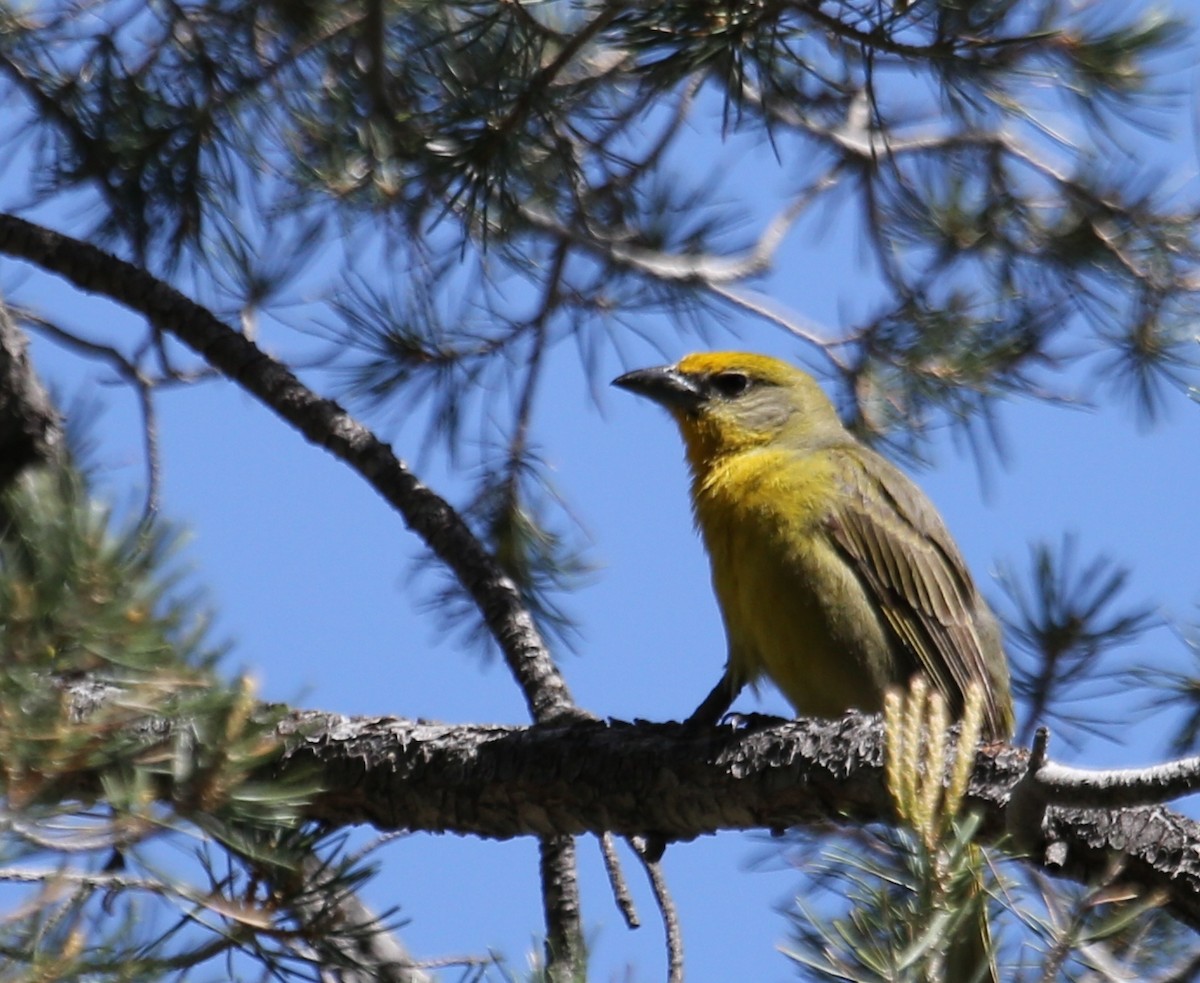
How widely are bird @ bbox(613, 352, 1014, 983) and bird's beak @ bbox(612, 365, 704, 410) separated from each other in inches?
1.1

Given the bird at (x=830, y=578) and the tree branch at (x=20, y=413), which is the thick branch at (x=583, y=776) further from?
the tree branch at (x=20, y=413)

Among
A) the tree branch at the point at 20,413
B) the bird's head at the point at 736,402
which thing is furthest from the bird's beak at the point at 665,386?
the tree branch at the point at 20,413

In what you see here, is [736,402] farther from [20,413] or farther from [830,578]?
[20,413]

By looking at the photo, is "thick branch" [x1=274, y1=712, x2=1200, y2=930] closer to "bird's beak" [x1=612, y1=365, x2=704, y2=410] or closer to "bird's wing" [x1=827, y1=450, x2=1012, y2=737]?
"bird's wing" [x1=827, y1=450, x2=1012, y2=737]

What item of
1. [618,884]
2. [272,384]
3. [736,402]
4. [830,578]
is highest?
[736,402]

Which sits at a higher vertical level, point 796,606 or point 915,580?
point 915,580

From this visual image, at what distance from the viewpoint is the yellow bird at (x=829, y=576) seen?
14.7 feet

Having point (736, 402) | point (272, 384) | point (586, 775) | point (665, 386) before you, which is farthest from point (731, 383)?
point (586, 775)

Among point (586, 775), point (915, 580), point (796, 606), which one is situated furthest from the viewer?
point (915, 580)

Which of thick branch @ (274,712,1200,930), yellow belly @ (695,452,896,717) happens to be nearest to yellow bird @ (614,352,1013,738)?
yellow belly @ (695,452,896,717)

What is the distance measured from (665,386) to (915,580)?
114 centimetres

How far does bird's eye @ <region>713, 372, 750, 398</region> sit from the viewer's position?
5410 mm

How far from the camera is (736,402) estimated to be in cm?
537

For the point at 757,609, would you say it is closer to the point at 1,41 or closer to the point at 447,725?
the point at 447,725
